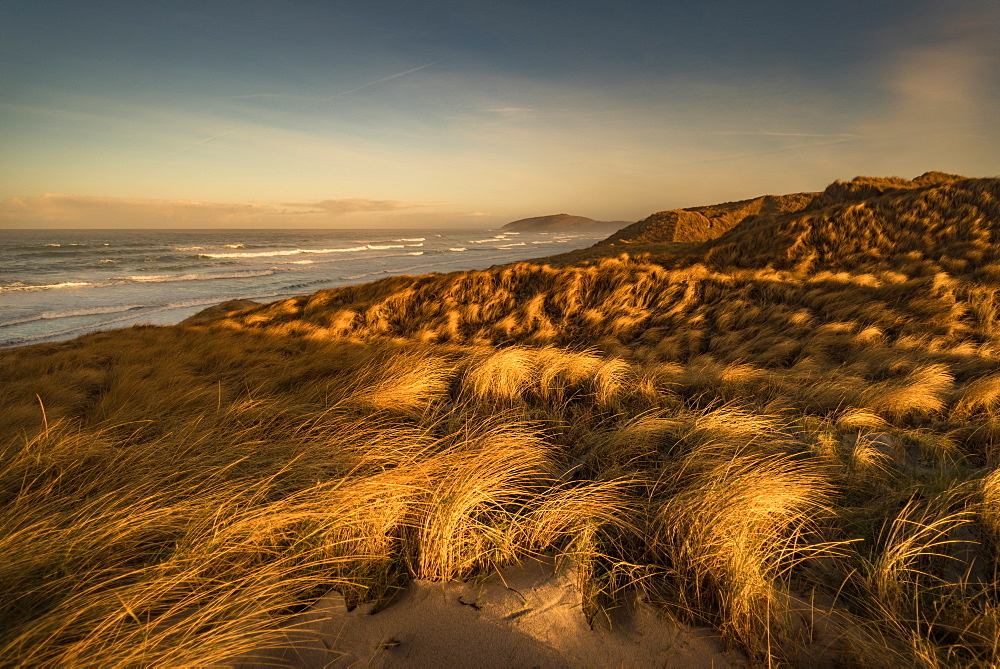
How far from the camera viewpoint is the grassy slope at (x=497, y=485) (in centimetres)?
143

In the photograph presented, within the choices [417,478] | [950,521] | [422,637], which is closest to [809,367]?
[950,521]

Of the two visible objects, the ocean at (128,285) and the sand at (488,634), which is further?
the ocean at (128,285)

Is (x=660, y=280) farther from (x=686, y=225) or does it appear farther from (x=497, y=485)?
(x=686, y=225)

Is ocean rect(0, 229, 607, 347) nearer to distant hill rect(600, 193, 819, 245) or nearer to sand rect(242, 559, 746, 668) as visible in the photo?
distant hill rect(600, 193, 819, 245)

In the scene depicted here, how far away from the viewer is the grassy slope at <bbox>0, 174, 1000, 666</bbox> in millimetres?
1428

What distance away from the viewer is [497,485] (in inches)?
84.3

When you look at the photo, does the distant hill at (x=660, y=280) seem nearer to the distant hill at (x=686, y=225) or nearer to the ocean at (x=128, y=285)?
the distant hill at (x=686, y=225)

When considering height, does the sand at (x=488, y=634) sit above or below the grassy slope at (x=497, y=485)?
below

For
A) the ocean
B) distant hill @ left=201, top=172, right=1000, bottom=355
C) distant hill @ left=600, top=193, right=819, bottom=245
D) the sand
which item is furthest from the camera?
distant hill @ left=600, top=193, right=819, bottom=245

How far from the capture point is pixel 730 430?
270 centimetres

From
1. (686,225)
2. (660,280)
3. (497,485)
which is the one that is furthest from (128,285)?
(686,225)

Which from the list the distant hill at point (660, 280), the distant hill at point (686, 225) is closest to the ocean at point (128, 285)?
the distant hill at point (686, 225)

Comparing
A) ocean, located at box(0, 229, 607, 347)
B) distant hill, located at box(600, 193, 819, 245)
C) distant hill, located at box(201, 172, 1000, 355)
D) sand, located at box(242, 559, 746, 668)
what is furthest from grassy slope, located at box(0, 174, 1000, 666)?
distant hill, located at box(600, 193, 819, 245)

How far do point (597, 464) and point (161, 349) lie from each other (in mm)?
5102
